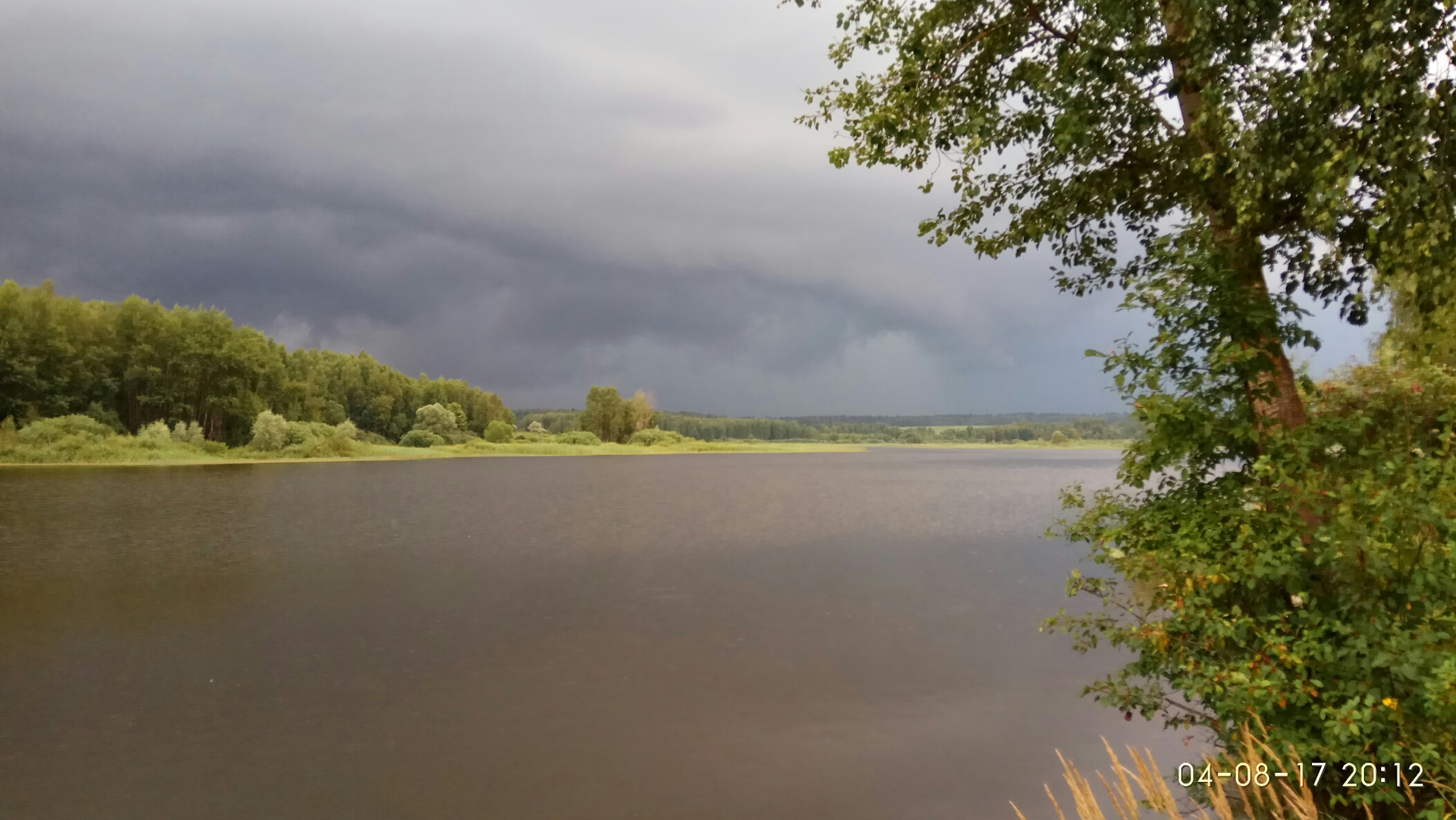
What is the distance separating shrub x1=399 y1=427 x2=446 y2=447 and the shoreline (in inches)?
71.4

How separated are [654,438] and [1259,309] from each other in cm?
9548

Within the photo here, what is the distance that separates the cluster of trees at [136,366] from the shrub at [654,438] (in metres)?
39.2

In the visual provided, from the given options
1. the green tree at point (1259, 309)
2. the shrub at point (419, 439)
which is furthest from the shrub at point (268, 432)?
the green tree at point (1259, 309)

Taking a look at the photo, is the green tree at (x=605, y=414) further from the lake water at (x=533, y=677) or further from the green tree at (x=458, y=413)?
the lake water at (x=533, y=677)

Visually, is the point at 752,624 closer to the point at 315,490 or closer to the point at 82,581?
the point at 82,581

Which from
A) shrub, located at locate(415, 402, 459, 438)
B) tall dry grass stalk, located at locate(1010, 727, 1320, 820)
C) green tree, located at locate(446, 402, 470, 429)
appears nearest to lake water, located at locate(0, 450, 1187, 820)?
tall dry grass stalk, located at locate(1010, 727, 1320, 820)

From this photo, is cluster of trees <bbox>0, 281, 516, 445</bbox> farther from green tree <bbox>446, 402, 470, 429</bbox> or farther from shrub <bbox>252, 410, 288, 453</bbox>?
green tree <bbox>446, 402, 470, 429</bbox>

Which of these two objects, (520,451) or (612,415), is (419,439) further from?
(612,415)

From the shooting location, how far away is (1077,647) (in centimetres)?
529

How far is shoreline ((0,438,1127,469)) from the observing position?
46562 millimetres

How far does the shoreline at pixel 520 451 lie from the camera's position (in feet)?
153

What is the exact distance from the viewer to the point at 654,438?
98938 mm

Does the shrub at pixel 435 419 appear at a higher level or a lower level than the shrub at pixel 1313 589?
higher
